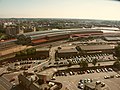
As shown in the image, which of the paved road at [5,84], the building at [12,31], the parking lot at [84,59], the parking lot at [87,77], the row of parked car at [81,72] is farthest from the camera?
the building at [12,31]

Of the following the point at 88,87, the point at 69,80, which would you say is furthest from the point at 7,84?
the point at 88,87

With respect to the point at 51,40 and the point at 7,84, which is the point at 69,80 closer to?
the point at 7,84

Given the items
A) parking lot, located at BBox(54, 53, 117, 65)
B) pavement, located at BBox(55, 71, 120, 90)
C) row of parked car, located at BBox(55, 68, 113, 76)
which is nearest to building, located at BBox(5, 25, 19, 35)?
parking lot, located at BBox(54, 53, 117, 65)

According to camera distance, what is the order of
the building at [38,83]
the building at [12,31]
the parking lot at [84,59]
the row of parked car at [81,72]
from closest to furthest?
the building at [38,83] → the row of parked car at [81,72] → the parking lot at [84,59] → the building at [12,31]

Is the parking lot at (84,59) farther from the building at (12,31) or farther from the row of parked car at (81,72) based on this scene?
the building at (12,31)

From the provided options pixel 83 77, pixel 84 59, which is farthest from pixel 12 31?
pixel 83 77

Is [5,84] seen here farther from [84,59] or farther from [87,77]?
[84,59]

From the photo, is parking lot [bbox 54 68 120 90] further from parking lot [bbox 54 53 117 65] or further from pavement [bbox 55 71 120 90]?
parking lot [bbox 54 53 117 65]

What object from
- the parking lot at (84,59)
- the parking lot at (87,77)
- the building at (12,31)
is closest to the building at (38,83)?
the parking lot at (87,77)
